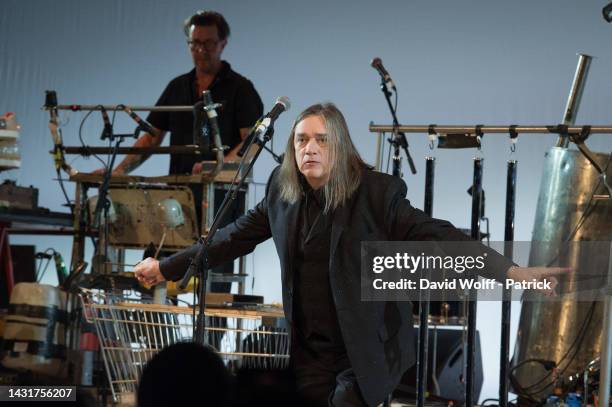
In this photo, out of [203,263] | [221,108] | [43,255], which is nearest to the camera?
[203,263]

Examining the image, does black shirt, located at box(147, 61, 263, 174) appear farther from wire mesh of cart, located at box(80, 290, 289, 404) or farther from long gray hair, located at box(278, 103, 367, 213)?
long gray hair, located at box(278, 103, 367, 213)

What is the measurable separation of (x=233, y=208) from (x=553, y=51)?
301 centimetres

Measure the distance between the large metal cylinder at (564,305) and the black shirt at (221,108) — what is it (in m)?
1.86

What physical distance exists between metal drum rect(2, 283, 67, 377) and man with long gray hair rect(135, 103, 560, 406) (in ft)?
9.06

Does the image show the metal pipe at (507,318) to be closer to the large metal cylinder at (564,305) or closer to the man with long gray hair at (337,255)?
the man with long gray hair at (337,255)

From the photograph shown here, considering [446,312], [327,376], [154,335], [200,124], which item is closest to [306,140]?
[327,376]

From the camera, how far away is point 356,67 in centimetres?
876

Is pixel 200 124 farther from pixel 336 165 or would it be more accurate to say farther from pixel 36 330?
pixel 336 165

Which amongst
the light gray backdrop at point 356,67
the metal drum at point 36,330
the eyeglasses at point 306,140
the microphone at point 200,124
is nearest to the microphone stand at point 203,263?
the eyeglasses at point 306,140

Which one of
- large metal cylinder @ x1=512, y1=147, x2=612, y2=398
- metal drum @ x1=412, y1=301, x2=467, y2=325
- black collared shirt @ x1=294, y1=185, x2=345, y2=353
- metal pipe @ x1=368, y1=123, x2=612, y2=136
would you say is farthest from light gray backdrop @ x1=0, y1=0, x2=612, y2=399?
black collared shirt @ x1=294, y1=185, x2=345, y2=353

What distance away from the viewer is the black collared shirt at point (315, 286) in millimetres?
3584

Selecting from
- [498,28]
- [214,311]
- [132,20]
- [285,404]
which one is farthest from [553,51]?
[285,404]

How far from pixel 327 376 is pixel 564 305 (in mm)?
3025

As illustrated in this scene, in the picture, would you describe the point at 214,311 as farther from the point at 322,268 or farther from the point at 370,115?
the point at 370,115
